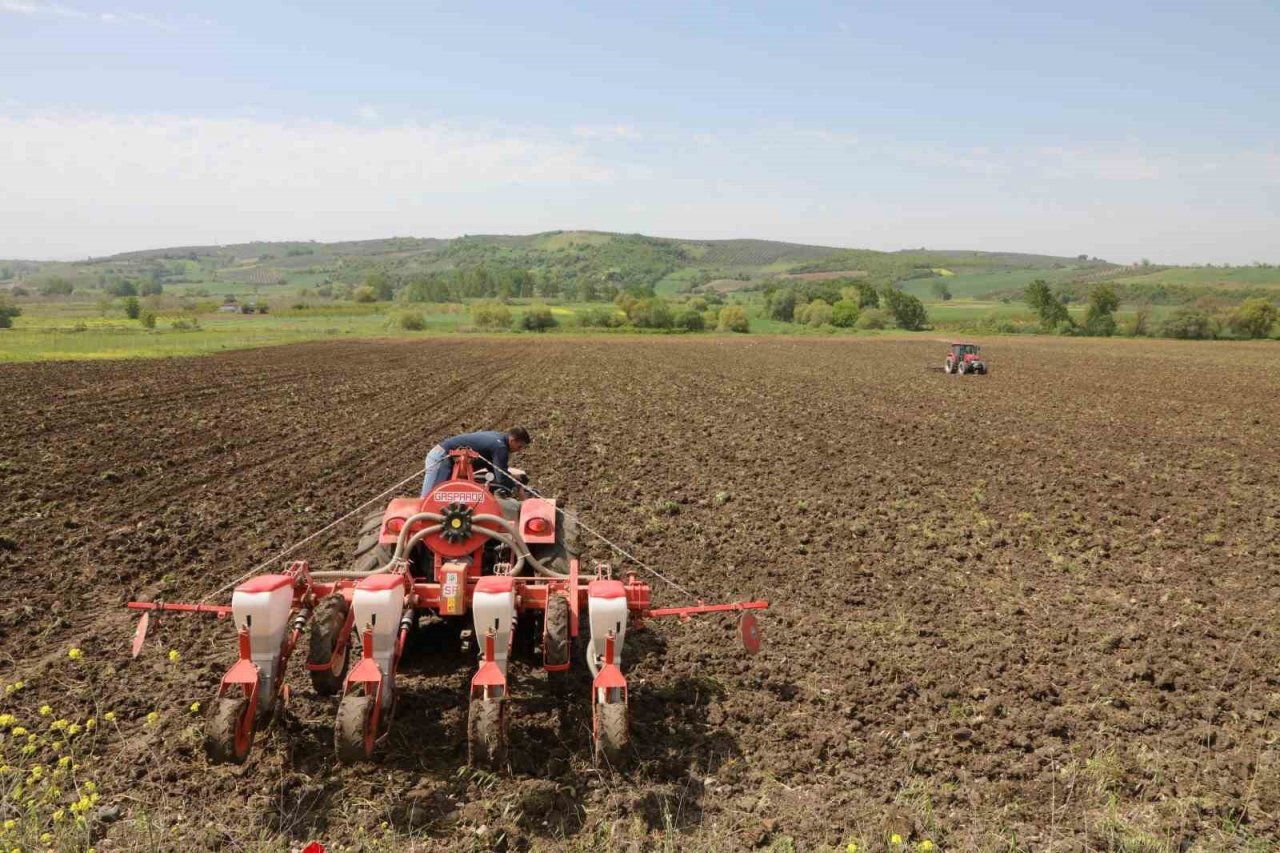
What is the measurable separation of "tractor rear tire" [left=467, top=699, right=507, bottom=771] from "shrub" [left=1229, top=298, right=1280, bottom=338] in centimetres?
8905

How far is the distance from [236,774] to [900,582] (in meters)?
6.25

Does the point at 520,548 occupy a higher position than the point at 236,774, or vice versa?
the point at 520,548

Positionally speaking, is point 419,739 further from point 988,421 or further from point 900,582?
point 988,421

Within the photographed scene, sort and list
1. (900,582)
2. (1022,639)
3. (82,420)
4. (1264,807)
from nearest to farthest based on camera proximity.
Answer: (1264,807)
(1022,639)
(900,582)
(82,420)

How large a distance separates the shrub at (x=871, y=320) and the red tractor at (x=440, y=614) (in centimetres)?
8847

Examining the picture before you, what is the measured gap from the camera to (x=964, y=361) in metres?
36.6

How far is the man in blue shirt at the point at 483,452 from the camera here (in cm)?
711

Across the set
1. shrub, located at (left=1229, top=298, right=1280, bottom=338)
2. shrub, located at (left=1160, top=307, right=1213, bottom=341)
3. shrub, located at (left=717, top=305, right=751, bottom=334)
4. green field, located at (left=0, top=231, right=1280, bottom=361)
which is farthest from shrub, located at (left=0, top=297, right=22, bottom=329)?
shrub, located at (left=1229, top=298, right=1280, bottom=338)

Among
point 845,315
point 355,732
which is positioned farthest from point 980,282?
point 355,732

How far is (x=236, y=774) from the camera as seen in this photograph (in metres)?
4.76

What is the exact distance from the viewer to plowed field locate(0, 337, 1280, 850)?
177 inches

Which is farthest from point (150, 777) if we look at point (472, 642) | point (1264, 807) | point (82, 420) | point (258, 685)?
point (82, 420)

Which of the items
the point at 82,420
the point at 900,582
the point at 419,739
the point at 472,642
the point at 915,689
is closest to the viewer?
the point at 419,739

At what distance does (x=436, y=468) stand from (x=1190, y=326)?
86.4 m
